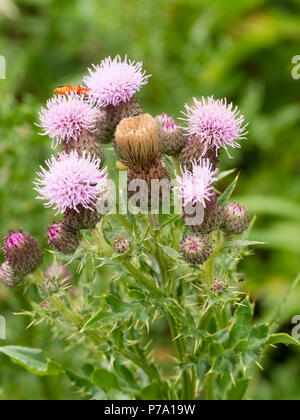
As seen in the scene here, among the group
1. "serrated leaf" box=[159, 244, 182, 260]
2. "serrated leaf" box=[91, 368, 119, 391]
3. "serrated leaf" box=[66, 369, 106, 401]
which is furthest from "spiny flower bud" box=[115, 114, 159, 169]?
"serrated leaf" box=[66, 369, 106, 401]

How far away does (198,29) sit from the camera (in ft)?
18.3

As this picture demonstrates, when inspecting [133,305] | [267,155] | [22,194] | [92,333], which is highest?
[267,155]

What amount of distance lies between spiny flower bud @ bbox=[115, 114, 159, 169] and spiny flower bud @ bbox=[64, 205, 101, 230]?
28 centimetres

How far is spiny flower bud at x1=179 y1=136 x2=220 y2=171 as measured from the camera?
233 centimetres

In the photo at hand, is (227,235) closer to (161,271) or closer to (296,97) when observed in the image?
(161,271)

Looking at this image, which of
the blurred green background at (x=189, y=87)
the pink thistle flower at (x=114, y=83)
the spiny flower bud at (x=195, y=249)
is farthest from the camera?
the blurred green background at (x=189, y=87)

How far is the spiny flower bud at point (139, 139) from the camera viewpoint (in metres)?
2.16

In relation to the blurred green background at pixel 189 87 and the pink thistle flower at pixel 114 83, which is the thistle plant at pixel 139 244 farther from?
the blurred green background at pixel 189 87

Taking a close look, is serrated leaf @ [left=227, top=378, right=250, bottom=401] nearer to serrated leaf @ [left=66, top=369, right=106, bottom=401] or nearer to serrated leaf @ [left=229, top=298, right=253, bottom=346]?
serrated leaf @ [left=229, top=298, right=253, bottom=346]

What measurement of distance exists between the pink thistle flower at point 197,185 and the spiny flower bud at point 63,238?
0.51m

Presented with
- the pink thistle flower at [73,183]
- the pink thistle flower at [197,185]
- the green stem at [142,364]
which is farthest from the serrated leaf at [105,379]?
the pink thistle flower at [197,185]

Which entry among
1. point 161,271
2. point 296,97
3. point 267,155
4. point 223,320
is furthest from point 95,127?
point 296,97

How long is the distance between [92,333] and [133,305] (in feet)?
0.99

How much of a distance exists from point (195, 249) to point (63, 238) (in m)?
0.58
